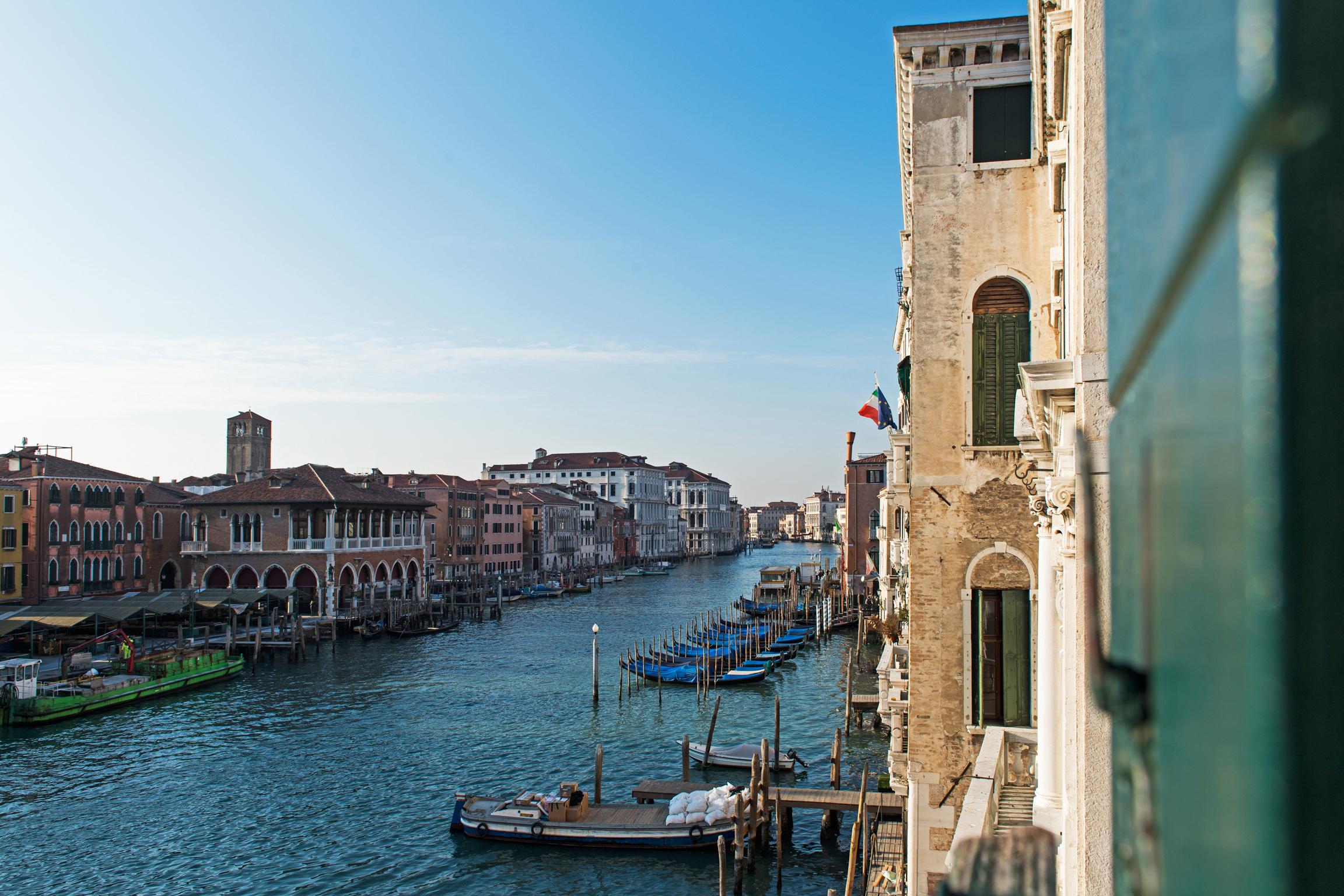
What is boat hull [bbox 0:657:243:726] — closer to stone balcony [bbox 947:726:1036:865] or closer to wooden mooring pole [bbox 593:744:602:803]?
wooden mooring pole [bbox 593:744:602:803]

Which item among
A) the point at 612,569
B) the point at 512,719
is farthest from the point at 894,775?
the point at 612,569

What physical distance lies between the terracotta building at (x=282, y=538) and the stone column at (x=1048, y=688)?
39.9 metres

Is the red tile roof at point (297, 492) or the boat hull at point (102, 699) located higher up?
the red tile roof at point (297, 492)

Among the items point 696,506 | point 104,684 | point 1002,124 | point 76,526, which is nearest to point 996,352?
point 1002,124

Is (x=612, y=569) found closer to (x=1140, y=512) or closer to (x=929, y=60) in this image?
(x=929, y=60)

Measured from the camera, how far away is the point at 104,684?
87.2ft

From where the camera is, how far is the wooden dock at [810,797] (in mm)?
15836

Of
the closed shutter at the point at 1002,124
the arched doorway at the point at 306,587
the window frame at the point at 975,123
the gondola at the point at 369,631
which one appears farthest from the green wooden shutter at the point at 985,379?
the arched doorway at the point at 306,587

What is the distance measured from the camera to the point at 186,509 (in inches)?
1817

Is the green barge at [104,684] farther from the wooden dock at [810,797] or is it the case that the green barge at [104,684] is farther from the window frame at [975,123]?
the window frame at [975,123]

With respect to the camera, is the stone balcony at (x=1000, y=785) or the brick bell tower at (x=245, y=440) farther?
the brick bell tower at (x=245, y=440)

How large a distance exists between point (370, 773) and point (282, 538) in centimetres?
2645

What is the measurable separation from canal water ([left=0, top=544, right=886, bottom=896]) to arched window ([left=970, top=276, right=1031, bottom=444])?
28.4ft

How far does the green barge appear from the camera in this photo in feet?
80.4
